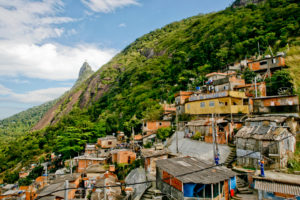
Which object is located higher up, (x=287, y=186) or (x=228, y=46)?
(x=228, y=46)

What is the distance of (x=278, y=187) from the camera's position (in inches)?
315

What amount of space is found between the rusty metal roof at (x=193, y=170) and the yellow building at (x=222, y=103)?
34.2 feet

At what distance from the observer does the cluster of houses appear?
911 centimetres

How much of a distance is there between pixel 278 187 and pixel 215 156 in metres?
4.55

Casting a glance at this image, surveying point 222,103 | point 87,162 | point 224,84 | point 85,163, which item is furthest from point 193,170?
point 224,84

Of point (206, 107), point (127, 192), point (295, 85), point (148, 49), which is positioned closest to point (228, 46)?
point (295, 85)

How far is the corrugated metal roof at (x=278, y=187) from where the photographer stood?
25.1 feet

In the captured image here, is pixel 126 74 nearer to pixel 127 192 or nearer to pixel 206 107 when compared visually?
pixel 206 107

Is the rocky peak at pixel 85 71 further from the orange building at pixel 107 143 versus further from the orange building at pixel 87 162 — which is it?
the orange building at pixel 87 162

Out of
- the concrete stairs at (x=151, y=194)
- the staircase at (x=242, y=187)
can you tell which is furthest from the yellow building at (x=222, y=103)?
the concrete stairs at (x=151, y=194)

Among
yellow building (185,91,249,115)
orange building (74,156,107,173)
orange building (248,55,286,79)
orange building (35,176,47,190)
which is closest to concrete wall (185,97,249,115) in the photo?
yellow building (185,91,249,115)

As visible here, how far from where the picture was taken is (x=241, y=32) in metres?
43.5

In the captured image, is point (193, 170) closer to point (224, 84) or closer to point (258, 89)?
point (258, 89)

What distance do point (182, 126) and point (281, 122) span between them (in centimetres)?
1102
